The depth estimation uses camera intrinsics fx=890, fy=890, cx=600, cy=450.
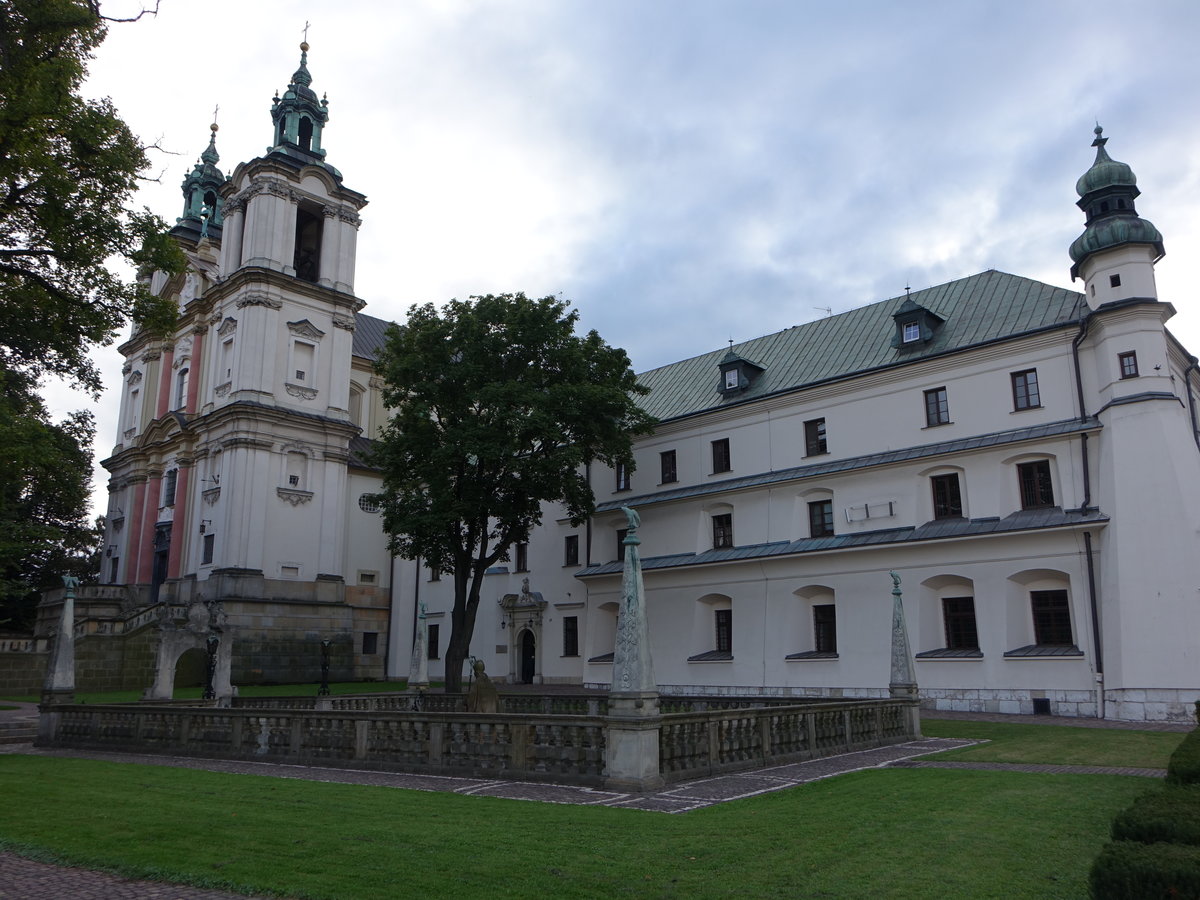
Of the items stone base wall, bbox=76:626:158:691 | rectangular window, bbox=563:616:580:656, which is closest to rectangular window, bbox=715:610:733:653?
rectangular window, bbox=563:616:580:656

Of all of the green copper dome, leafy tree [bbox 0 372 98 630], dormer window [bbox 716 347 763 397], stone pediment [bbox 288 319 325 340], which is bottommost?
leafy tree [bbox 0 372 98 630]

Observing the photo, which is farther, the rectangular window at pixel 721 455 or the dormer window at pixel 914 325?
the rectangular window at pixel 721 455

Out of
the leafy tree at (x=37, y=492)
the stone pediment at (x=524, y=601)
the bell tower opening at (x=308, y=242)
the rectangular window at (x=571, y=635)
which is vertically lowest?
the rectangular window at (x=571, y=635)

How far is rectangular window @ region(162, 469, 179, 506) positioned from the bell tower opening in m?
12.1

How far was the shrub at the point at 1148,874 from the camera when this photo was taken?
13.2ft

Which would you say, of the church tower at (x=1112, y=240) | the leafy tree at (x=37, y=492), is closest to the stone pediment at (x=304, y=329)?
the leafy tree at (x=37, y=492)

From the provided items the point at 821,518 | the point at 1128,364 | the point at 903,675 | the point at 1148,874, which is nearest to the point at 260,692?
the point at 821,518

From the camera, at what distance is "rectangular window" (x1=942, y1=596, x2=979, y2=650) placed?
87.4 ft

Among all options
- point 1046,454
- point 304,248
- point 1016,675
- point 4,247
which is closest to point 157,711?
point 4,247

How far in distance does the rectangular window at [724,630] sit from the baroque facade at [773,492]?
8 cm

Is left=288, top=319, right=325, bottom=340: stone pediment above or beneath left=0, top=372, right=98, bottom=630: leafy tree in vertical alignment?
above

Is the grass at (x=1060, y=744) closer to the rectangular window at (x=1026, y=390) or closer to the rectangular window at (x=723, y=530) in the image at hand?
the rectangular window at (x=1026, y=390)

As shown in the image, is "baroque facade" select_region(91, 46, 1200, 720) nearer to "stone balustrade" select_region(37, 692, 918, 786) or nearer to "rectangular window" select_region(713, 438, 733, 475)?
"rectangular window" select_region(713, 438, 733, 475)

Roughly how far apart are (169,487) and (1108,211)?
4300cm
